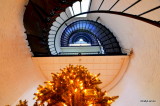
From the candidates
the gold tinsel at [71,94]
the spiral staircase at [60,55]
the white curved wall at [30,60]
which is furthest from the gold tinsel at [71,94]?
the white curved wall at [30,60]

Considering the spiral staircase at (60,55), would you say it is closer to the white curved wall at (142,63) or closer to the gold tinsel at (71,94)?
the white curved wall at (142,63)

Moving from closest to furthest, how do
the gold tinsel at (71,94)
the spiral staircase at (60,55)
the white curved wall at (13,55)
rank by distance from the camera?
the gold tinsel at (71,94) → the white curved wall at (13,55) → the spiral staircase at (60,55)

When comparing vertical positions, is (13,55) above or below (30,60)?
above

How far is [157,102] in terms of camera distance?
2.03 meters

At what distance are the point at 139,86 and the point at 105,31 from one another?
8.54ft

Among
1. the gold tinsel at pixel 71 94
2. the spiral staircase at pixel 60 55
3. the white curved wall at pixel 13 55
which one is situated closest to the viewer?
the gold tinsel at pixel 71 94

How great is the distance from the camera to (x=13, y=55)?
2367 mm

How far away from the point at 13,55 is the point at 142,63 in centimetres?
265

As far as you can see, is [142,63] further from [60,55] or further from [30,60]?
[30,60]

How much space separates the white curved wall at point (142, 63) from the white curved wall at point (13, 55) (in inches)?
89.9

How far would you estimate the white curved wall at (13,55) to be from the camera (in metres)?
2.03

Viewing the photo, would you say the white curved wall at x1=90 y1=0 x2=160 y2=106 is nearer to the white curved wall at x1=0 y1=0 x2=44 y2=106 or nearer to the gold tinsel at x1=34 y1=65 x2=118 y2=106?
the gold tinsel at x1=34 y1=65 x2=118 y2=106

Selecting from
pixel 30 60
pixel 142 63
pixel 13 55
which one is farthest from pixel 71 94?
pixel 30 60

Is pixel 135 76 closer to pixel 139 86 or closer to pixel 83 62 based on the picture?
pixel 139 86
